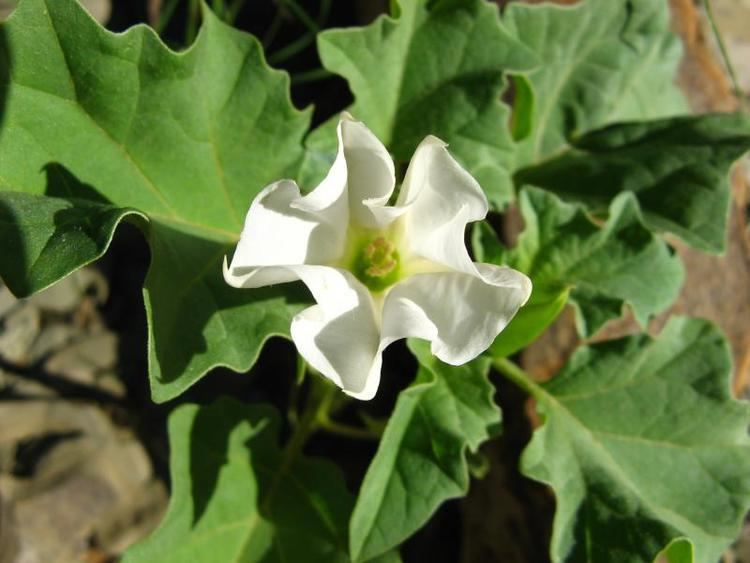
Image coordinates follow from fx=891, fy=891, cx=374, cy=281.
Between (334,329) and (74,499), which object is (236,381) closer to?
(74,499)

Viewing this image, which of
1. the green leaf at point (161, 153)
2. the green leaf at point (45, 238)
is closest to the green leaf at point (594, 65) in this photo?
the green leaf at point (161, 153)

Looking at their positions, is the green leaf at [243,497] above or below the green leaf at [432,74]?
below

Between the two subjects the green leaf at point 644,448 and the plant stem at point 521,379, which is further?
the plant stem at point 521,379

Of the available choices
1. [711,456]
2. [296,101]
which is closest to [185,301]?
[711,456]

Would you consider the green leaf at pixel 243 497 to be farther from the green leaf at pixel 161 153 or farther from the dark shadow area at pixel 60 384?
the dark shadow area at pixel 60 384

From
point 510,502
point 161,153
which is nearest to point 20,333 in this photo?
point 161,153

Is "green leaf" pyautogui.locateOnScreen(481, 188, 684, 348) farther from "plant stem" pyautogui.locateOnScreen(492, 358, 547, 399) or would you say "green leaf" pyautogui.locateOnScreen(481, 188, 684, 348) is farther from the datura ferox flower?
the datura ferox flower
